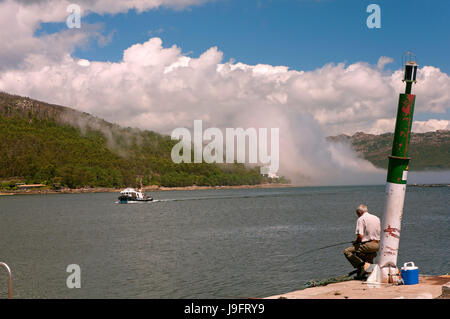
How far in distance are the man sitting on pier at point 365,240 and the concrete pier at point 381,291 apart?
0.74m

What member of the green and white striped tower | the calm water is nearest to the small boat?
the calm water

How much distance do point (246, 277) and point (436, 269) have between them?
473 inches

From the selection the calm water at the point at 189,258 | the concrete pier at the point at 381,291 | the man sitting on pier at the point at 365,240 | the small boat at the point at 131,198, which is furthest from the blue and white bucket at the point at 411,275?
the small boat at the point at 131,198

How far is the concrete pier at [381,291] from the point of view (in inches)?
476

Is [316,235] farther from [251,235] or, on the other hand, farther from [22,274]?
[22,274]

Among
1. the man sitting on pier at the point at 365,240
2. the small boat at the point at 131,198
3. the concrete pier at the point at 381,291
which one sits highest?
the man sitting on pier at the point at 365,240

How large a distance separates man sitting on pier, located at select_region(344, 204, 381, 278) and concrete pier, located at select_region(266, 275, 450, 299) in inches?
29.2

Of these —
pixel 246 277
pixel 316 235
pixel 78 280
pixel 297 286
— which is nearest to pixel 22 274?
pixel 78 280

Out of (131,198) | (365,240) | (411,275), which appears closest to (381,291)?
(411,275)

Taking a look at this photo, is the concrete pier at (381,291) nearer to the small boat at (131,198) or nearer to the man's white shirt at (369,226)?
the man's white shirt at (369,226)

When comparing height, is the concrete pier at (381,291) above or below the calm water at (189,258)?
above

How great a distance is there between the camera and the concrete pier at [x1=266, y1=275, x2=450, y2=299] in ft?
39.6

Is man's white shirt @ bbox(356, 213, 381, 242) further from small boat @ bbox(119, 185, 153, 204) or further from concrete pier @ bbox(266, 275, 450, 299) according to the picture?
small boat @ bbox(119, 185, 153, 204)
